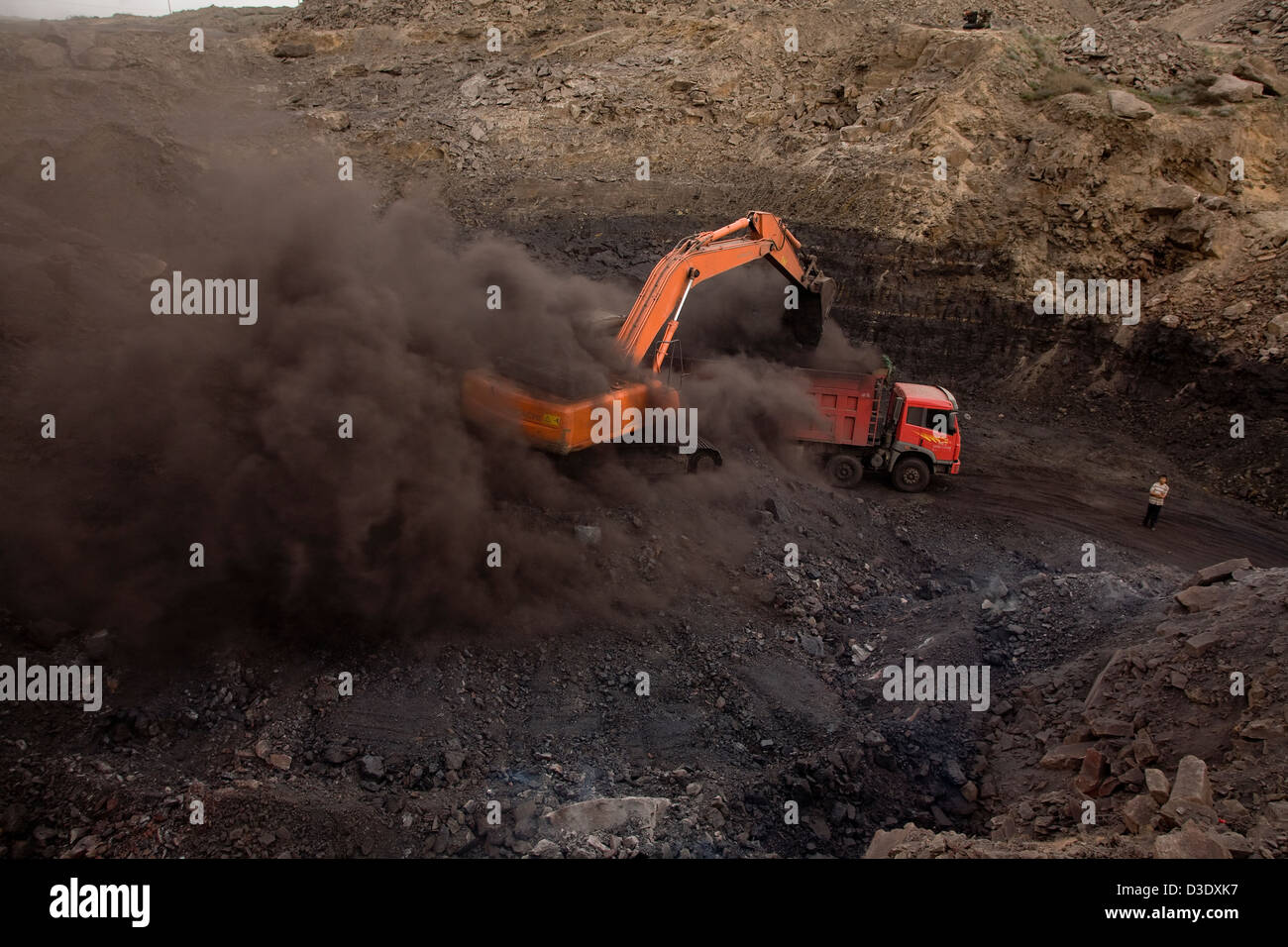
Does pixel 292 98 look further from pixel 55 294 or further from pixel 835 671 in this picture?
pixel 835 671

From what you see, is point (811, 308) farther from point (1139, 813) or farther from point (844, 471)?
point (1139, 813)

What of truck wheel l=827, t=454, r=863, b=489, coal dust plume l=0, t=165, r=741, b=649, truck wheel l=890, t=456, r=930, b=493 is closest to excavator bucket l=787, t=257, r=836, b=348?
truck wheel l=827, t=454, r=863, b=489

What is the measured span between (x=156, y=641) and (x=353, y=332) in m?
3.71

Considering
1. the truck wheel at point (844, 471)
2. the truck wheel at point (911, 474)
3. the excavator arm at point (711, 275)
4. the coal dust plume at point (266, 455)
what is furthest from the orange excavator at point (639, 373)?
the truck wheel at point (911, 474)

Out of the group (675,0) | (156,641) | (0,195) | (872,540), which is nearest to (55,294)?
(0,195)

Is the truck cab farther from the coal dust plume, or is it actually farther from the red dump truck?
the coal dust plume

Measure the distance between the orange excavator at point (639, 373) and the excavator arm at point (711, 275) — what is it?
0.01 meters

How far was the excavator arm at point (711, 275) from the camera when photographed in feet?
34.3

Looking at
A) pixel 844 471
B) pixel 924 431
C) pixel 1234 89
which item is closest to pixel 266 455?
pixel 844 471

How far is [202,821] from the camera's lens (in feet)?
18.8

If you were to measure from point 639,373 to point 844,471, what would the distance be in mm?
5198

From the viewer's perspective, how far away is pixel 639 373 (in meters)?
10.3

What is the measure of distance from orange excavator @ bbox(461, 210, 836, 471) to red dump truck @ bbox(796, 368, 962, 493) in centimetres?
154

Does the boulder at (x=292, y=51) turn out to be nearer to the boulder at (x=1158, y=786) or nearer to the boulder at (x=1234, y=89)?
the boulder at (x=1234, y=89)
